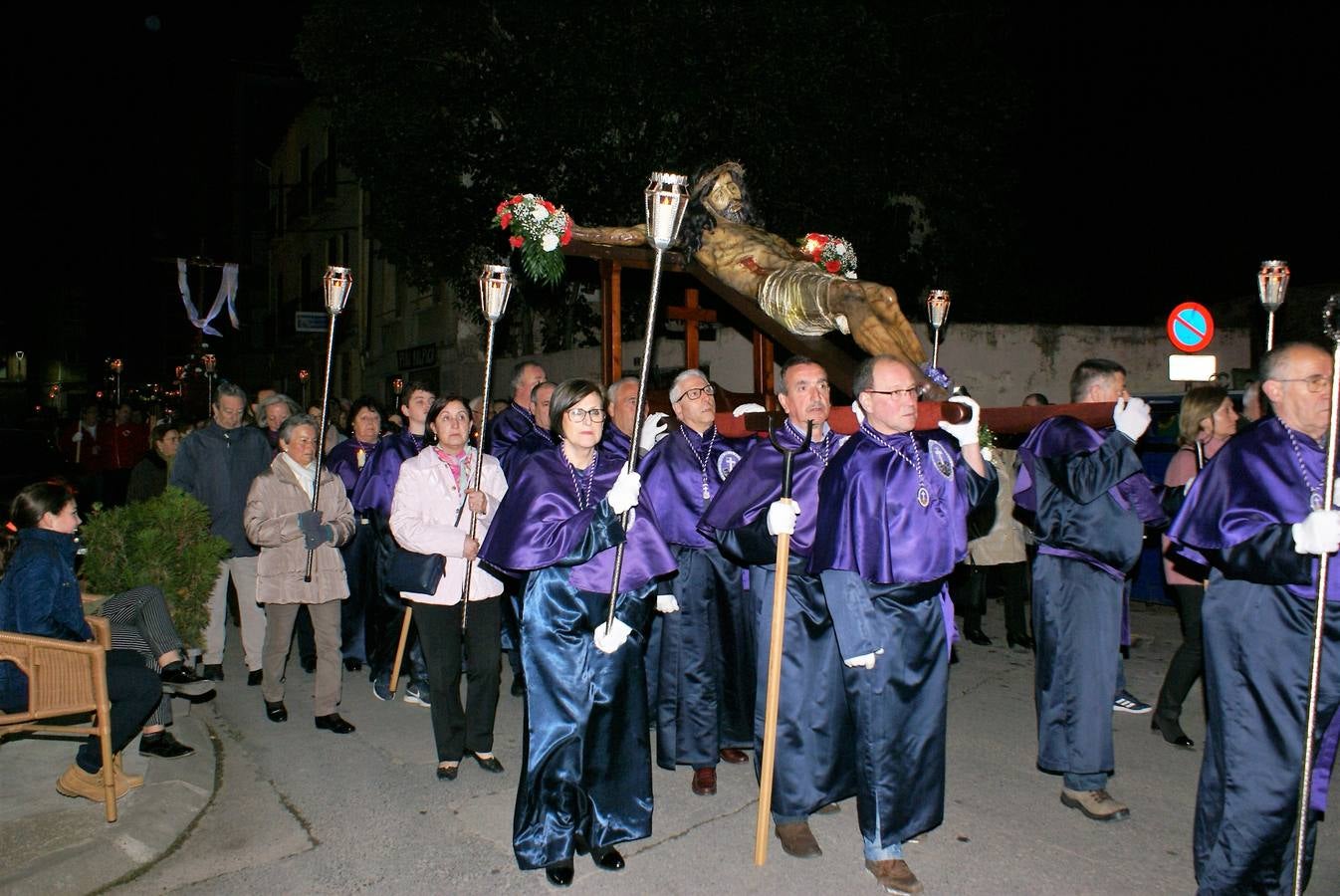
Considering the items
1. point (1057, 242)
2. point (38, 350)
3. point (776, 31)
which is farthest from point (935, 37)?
point (38, 350)

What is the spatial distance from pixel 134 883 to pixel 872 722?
10.1 ft

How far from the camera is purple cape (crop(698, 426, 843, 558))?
4723 mm

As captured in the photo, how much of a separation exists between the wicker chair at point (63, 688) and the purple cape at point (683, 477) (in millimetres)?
2796

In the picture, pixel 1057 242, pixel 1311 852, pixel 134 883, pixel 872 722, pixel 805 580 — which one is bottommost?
pixel 134 883

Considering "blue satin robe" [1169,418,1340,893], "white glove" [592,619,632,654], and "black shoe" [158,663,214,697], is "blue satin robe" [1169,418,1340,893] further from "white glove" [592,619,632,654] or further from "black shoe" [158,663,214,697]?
"black shoe" [158,663,214,697]

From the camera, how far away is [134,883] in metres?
4.19

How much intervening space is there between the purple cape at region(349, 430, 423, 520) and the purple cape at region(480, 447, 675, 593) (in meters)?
3.10

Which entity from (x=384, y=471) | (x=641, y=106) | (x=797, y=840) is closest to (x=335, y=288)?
(x=384, y=471)

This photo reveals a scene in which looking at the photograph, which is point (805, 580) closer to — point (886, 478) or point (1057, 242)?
point (886, 478)

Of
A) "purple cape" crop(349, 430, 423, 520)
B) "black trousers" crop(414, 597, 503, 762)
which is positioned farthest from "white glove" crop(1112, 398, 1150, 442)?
"purple cape" crop(349, 430, 423, 520)

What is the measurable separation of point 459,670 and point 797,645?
1.88 m

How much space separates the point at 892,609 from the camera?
417cm

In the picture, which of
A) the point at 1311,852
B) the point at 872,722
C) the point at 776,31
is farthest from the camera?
the point at 776,31

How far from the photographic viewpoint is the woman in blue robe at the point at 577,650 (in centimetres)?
415
